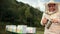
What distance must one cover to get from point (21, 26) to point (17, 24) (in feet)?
0.37

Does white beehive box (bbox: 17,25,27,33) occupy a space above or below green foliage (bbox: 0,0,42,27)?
below

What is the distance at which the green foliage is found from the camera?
6.84 feet

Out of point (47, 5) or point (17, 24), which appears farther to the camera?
point (17, 24)

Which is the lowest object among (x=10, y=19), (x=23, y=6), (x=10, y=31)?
(x=10, y=31)

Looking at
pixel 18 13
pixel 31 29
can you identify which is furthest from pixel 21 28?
pixel 18 13

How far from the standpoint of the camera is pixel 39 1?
72.8 inches

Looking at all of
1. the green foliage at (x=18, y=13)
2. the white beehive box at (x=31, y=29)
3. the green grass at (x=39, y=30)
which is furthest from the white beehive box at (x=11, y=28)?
the green grass at (x=39, y=30)

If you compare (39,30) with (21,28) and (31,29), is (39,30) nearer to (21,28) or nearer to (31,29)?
(31,29)

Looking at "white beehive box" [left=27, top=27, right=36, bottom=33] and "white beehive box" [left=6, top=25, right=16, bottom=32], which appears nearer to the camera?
"white beehive box" [left=27, top=27, right=36, bottom=33]

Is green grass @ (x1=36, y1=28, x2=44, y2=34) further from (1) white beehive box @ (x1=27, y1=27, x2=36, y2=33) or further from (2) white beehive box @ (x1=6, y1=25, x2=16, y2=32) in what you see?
(2) white beehive box @ (x1=6, y1=25, x2=16, y2=32)

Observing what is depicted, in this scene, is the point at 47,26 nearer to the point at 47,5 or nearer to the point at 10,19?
the point at 47,5

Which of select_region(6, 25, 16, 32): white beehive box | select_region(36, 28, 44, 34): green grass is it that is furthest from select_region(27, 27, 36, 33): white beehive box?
select_region(6, 25, 16, 32): white beehive box

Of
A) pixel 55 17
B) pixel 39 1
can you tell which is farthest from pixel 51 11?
pixel 39 1

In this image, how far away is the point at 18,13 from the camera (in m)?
2.15
